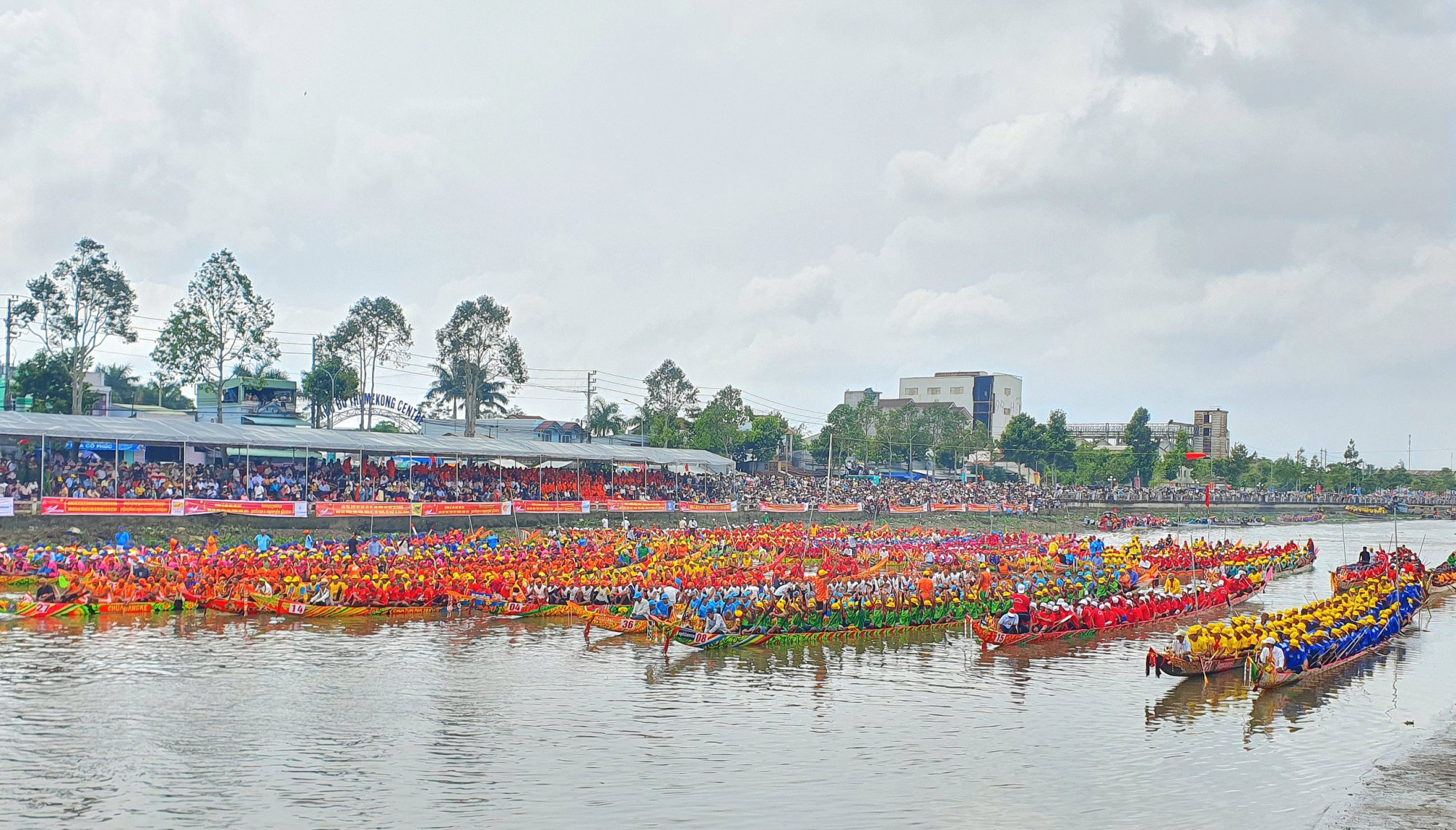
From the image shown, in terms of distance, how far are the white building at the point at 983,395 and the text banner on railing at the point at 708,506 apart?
7690cm

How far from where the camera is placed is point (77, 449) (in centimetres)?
4453

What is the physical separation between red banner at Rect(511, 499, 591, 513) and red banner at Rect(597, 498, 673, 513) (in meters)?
1.07

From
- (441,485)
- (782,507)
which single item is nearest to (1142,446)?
(782,507)

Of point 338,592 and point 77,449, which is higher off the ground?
point 77,449

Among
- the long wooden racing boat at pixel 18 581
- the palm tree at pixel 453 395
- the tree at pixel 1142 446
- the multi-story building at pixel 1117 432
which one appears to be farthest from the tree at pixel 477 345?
the multi-story building at pixel 1117 432

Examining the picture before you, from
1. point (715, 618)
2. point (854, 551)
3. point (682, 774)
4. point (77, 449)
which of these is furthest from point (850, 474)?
point (682, 774)

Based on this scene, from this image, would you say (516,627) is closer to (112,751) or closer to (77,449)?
(112,751)

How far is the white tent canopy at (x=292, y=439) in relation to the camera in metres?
39.8

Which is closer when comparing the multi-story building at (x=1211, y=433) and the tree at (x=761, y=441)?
the tree at (x=761, y=441)

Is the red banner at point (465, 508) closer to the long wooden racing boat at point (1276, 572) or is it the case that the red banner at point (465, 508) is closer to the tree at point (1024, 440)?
the long wooden racing boat at point (1276, 572)

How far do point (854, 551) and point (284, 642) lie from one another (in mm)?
25068

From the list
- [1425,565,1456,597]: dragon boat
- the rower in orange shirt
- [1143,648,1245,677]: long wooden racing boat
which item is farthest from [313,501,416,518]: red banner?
[1425,565,1456,597]: dragon boat

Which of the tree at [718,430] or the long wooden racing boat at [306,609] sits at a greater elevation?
the tree at [718,430]

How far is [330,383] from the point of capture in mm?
69438
